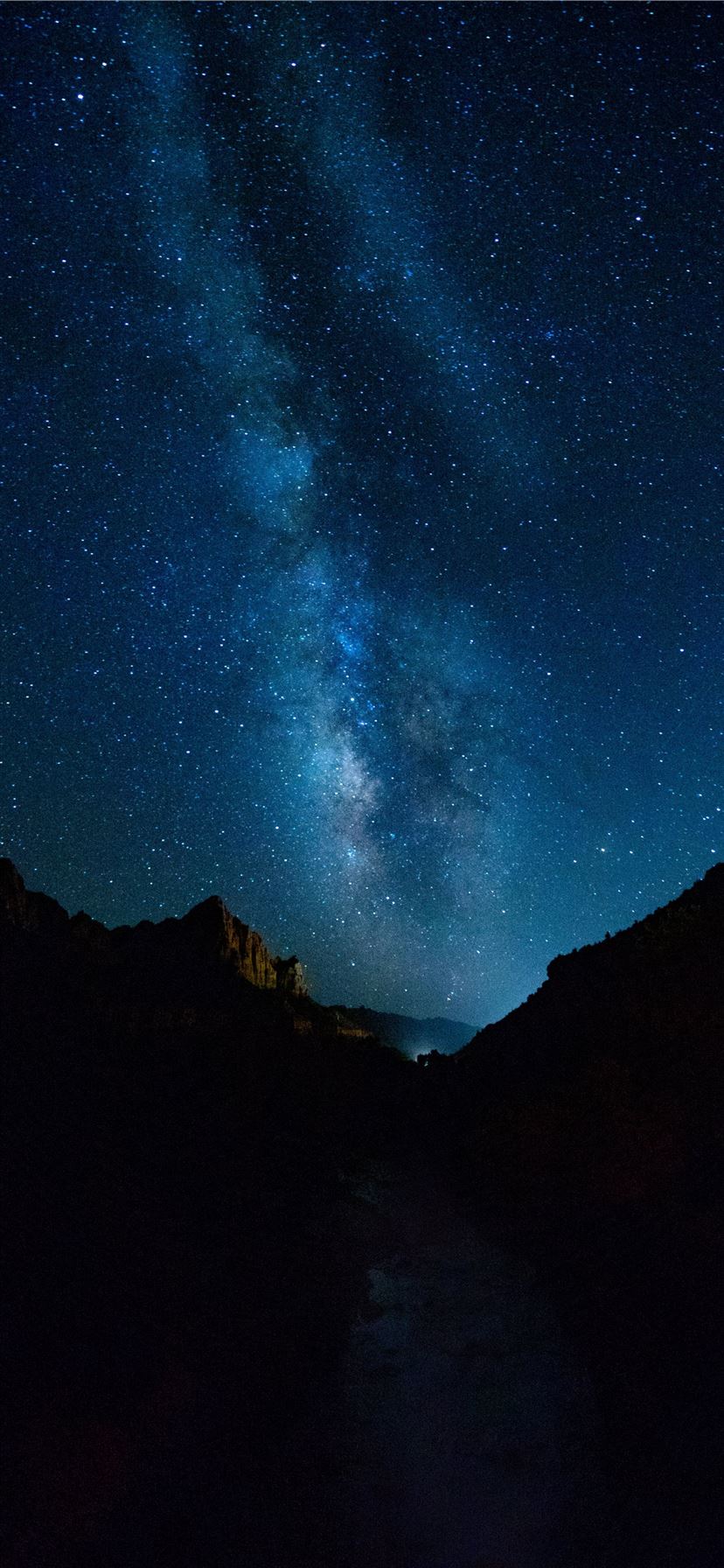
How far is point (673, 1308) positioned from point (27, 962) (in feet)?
77.7

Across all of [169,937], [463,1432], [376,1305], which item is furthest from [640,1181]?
[169,937]

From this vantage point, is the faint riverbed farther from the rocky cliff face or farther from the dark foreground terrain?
the rocky cliff face

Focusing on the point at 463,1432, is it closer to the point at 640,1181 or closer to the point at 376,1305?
the point at 376,1305

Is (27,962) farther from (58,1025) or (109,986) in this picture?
(58,1025)

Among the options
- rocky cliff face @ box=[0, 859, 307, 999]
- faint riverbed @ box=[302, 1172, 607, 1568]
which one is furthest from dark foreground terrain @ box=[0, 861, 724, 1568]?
rocky cliff face @ box=[0, 859, 307, 999]

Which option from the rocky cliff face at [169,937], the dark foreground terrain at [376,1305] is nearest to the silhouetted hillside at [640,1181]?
the dark foreground terrain at [376,1305]

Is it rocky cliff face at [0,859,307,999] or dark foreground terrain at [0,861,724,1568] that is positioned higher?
rocky cliff face at [0,859,307,999]

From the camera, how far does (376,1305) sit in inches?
441

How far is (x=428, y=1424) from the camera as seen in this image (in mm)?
7973

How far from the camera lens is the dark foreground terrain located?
641cm

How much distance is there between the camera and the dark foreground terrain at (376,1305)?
21.0 ft

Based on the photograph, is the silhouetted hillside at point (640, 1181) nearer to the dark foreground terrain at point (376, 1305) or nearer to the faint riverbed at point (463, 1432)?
the dark foreground terrain at point (376, 1305)

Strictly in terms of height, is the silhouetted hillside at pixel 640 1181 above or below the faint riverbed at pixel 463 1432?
above

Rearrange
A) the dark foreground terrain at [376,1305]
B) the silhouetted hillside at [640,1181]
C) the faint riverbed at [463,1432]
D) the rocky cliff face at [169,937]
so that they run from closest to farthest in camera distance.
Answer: the faint riverbed at [463,1432]
the dark foreground terrain at [376,1305]
the silhouetted hillside at [640,1181]
the rocky cliff face at [169,937]
